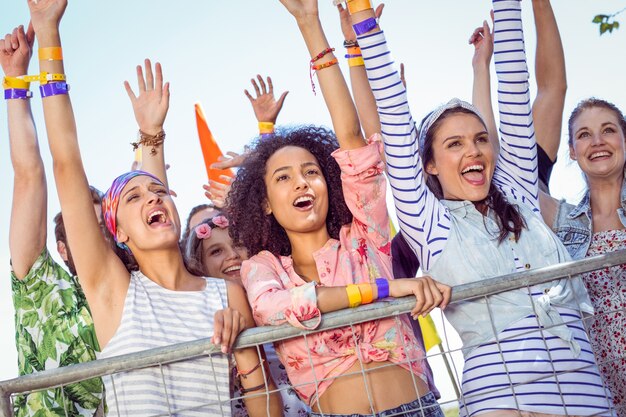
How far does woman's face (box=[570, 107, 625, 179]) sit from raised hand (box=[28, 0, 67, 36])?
2.64m

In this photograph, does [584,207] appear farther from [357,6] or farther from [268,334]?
[268,334]

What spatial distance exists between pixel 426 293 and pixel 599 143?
1816 mm

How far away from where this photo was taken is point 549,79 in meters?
4.43

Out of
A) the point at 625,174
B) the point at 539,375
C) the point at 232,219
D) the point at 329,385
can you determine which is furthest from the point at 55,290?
the point at 625,174

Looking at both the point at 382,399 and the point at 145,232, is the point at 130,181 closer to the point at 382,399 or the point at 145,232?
the point at 145,232

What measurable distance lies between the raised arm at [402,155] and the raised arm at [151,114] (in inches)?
63.5

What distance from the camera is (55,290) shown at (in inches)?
161

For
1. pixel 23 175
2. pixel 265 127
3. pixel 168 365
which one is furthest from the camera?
pixel 265 127

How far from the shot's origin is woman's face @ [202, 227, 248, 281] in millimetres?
4812

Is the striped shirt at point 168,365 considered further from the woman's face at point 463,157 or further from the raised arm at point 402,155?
the woman's face at point 463,157

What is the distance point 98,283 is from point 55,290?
0.62 metres

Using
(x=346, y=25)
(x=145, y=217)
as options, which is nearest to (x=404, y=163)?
(x=346, y=25)

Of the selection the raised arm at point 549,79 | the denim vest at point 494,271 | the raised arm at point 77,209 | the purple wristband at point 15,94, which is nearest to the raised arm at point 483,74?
the raised arm at point 549,79

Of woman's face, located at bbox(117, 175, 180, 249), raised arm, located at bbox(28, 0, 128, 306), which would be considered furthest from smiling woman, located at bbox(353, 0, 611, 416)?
raised arm, located at bbox(28, 0, 128, 306)
